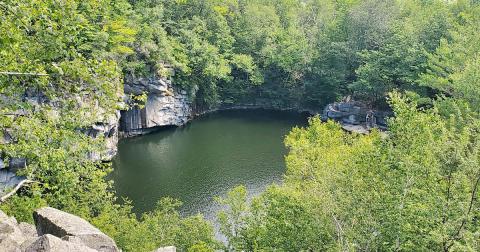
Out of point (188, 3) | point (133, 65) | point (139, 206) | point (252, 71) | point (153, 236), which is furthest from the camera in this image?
point (252, 71)

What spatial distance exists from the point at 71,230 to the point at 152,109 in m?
34.2

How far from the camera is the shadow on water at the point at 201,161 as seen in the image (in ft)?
98.8

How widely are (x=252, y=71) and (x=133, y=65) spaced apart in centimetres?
1954

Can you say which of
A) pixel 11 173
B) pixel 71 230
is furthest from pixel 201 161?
pixel 71 230

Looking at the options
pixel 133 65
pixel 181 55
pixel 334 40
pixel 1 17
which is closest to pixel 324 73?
pixel 334 40

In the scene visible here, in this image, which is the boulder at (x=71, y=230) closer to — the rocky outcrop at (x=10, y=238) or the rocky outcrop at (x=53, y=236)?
the rocky outcrop at (x=53, y=236)

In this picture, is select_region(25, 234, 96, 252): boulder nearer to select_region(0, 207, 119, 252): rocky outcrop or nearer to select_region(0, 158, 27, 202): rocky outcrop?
select_region(0, 207, 119, 252): rocky outcrop

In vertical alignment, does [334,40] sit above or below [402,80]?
above

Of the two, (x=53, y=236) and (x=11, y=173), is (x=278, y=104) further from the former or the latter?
(x=53, y=236)

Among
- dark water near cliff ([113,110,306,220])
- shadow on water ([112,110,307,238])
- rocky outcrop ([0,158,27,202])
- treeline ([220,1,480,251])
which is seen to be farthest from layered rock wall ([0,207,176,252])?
dark water near cliff ([113,110,306,220])

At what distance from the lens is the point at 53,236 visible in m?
9.52

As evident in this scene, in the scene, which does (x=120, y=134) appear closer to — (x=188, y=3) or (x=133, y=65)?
(x=133, y=65)

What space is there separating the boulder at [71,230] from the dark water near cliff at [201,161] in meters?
15.0

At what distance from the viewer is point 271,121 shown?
52.9 metres
